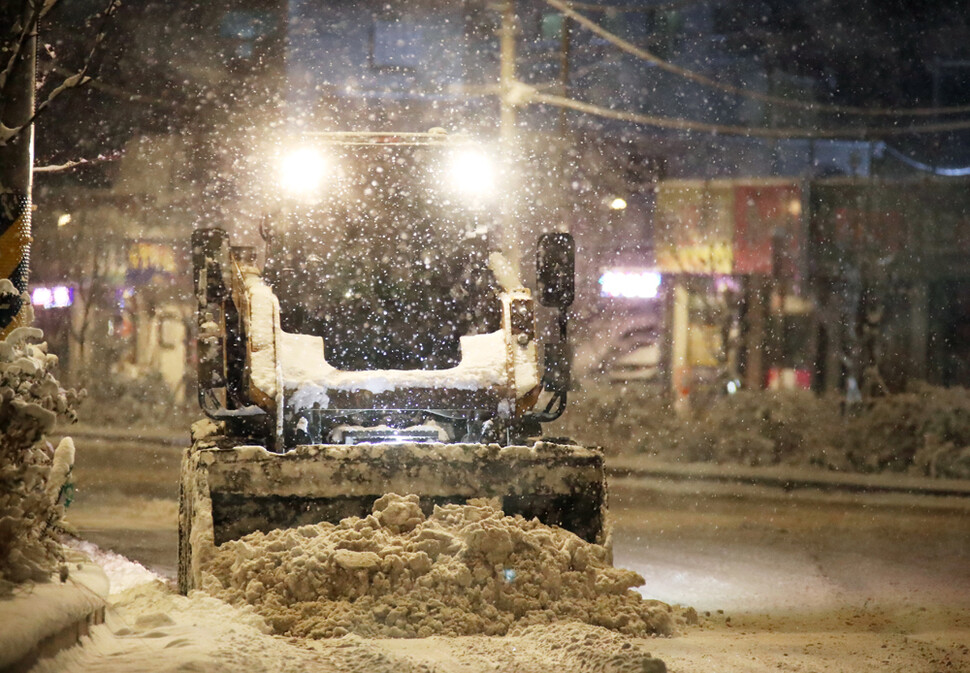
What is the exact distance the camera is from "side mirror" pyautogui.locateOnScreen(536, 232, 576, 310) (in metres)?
7.91

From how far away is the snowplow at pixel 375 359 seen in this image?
6711 millimetres

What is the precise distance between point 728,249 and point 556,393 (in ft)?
79.9

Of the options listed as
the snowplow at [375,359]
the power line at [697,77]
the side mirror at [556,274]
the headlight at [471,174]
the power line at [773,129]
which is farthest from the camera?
the power line at [773,129]

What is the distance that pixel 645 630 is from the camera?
6215mm

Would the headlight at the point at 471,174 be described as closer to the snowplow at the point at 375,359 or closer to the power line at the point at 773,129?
the snowplow at the point at 375,359

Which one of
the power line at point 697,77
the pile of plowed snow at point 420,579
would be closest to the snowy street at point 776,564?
the pile of plowed snow at point 420,579

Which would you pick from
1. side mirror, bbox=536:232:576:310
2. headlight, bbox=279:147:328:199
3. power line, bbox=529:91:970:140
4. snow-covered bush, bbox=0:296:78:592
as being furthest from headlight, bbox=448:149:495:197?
power line, bbox=529:91:970:140

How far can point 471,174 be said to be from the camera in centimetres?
854

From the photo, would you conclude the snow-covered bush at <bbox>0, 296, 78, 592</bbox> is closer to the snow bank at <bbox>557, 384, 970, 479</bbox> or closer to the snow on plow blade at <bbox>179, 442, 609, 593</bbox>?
the snow on plow blade at <bbox>179, 442, 609, 593</bbox>

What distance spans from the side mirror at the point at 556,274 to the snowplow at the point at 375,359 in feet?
0.05

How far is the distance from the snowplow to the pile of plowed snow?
0.43 m

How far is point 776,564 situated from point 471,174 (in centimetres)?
430

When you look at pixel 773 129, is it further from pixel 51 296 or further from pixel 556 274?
pixel 556 274

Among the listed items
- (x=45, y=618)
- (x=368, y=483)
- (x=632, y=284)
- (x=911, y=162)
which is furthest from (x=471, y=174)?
(x=911, y=162)
